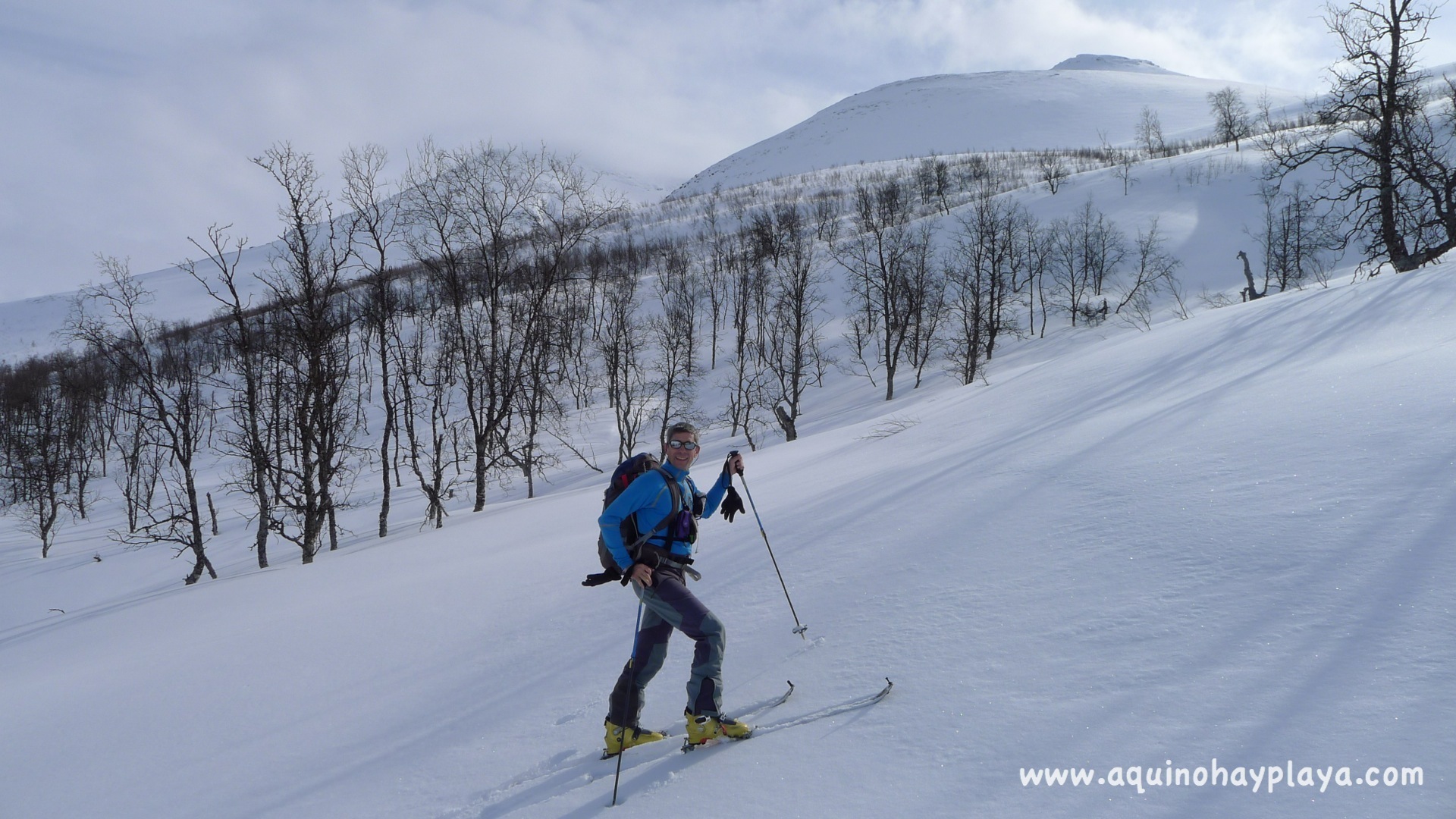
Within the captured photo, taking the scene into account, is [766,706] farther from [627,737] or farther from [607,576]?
[607,576]

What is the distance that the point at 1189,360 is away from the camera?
404 inches

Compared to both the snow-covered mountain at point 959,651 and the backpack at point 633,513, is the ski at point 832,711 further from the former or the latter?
the backpack at point 633,513

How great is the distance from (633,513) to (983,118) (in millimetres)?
149424

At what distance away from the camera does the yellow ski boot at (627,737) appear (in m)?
4.04

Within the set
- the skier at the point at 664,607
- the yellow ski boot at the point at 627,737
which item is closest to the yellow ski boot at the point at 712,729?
the skier at the point at 664,607

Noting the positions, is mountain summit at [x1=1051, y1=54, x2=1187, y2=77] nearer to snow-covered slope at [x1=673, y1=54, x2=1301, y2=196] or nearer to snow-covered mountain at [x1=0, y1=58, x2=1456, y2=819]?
snow-covered slope at [x1=673, y1=54, x2=1301, y2=196]

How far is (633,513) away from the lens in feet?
13.1

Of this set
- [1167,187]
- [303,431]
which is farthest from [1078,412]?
[1167,187]

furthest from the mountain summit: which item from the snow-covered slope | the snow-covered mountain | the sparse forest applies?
the snow-covered mountain

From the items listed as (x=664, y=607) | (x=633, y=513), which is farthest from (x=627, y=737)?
(x=633, y=513)

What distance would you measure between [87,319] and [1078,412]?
2406 cm

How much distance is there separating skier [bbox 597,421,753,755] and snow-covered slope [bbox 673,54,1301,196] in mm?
127232

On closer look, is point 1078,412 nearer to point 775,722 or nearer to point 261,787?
point 775,722

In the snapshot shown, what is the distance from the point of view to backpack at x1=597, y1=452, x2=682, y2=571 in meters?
3.98
